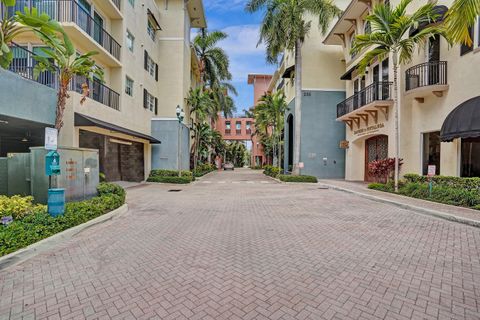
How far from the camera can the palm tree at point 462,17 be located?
5449mm

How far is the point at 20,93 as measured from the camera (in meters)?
10.0

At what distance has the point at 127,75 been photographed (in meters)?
18.3

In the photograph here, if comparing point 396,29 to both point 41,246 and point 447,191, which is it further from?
point 41,246

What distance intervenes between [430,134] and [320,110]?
11584mm

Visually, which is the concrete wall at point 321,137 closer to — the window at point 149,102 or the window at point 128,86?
the window at point 149,102

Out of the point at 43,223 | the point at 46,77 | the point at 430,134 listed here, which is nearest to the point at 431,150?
the point at 430,134

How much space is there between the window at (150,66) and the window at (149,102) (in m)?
2.02

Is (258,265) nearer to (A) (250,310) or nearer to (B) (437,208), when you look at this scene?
(A) (250,310)

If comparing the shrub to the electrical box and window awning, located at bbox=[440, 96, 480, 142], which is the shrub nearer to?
the electrical box

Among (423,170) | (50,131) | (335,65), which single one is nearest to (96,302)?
(50,131)

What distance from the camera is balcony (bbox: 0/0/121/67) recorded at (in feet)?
40.9

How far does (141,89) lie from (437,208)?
65.5 ft

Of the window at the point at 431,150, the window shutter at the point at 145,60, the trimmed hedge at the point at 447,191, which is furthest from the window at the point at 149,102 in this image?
the window at the point at 431,150

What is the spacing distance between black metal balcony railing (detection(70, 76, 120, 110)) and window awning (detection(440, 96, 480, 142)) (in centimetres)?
1745
